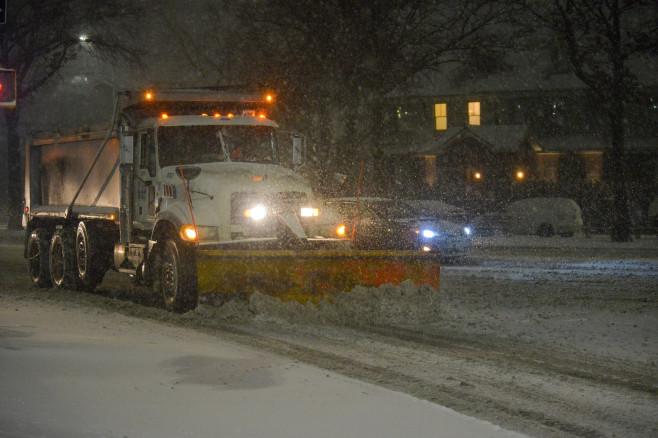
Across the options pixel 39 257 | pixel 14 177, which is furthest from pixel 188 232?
pixel 14 177

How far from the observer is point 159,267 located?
12.1 m

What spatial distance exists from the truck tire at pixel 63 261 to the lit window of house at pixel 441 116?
35.5 m

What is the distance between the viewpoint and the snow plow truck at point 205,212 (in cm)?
1112

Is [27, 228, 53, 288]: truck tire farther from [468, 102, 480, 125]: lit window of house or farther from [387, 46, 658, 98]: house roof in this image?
[468, 102, 480, 125]: lit window of house

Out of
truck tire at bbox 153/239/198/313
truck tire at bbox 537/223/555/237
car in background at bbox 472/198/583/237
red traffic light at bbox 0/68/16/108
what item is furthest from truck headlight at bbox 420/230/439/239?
truck tire at bbox 537/223/555/237

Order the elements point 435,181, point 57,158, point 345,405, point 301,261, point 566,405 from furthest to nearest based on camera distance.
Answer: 1. point 435,181
2. point 57,158
3. point 301,261
4. point 566,405
5. point 345,405

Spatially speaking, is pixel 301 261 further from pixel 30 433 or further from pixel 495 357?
pixel 30 433

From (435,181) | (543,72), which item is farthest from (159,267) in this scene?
(543,72)

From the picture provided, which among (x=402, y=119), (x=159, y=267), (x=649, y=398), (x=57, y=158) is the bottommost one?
(x=649, y=398)

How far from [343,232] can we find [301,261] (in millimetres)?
1403

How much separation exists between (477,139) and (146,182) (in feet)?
112

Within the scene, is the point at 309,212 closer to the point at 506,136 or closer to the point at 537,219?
the point at 537,219

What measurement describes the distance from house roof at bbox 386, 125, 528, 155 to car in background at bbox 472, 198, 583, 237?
12963mm

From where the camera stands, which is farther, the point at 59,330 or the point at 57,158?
the point at 57,158
